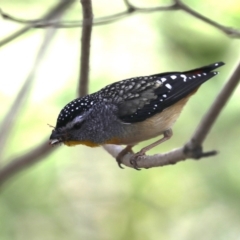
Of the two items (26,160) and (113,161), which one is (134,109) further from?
(113,161)

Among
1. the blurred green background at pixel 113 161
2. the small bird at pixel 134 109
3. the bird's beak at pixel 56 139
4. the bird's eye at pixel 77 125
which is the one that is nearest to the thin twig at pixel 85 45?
the small bird at pixel 134 109

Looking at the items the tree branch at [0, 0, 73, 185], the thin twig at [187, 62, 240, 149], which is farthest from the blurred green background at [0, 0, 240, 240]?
the thin twig at [187, 62, 240, 149]

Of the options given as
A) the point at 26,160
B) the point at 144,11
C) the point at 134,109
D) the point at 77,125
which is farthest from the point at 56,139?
the point at 26,160

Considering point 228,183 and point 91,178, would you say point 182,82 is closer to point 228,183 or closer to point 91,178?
point 228,183

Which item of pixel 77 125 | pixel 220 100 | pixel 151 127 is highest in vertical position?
pixel 220 100

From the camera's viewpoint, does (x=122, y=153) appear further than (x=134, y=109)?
Yes

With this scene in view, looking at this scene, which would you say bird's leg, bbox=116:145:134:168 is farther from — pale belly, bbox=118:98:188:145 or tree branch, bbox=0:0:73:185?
tree branch, bbox=0:0:73:185
